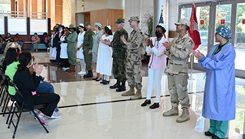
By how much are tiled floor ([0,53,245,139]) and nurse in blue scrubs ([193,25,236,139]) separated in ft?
1.47

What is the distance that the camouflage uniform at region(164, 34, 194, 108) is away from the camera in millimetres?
3783

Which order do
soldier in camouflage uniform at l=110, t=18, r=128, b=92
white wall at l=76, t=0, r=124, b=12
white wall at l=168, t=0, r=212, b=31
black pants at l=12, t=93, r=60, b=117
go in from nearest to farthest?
black pants at l=12, t=93, r=60, b=117
soldier in camouflage uniform at l=110, t=18, r=128, b=92
white wall at l=168, t=0, r=212, b=31
white wall at l=76, t=0, r=124, b=12

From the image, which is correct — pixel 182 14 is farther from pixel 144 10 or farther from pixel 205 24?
pixel 144 10


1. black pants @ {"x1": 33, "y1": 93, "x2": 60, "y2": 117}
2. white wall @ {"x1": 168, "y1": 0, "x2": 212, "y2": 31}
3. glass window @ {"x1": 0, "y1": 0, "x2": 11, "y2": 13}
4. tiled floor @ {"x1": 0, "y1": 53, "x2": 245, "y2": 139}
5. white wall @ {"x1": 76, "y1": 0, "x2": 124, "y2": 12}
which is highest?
glass window @ {"x1": 0, "y1": 0, "x2": 11, "y2": 13}

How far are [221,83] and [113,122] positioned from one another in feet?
5.54

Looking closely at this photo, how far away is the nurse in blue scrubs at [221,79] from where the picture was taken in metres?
3.17

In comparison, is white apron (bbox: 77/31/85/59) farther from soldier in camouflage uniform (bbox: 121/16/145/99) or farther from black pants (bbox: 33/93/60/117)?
black pants (bbox: 33/93/60/117)

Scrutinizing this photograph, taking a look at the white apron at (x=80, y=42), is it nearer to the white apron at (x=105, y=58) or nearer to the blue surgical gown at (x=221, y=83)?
the white apron at (x=105, y=58)

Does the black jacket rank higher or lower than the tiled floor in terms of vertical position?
higher

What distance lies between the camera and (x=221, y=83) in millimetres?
3223

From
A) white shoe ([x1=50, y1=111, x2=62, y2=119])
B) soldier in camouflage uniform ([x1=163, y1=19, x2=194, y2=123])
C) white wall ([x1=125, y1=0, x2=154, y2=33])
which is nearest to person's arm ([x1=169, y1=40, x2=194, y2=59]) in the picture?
soldier in camouflage uniform ([x1=163, y1=19, x2=194, y2=123])

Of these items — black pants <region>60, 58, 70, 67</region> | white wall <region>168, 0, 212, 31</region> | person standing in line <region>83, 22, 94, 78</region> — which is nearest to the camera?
person standing in line <region>83, 22, 94, 78</region>

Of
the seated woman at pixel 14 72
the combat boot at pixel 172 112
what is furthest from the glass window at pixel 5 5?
the combat boot at pixel 172 112

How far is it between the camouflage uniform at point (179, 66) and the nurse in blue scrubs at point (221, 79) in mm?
505
